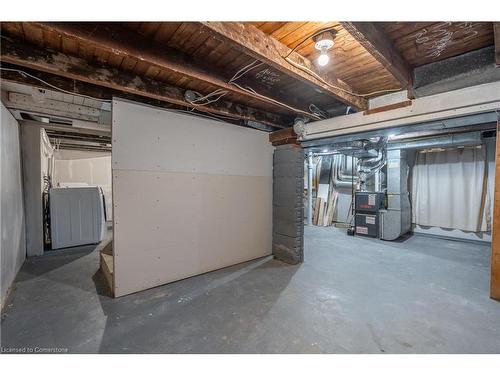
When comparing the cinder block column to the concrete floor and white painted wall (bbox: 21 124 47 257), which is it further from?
white painted wall (bbox: 21 124 47 257)

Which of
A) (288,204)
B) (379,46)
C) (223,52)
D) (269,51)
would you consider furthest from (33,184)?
(379,46)

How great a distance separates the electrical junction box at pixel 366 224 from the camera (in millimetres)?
4906

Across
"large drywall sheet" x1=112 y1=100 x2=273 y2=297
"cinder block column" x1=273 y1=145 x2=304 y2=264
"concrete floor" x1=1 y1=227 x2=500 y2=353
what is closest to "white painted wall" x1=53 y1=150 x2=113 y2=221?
"concrete floor" x1=1 y1=227 x2=500 y2=353

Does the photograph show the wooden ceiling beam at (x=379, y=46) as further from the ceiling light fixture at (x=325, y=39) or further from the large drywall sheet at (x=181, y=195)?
the large drywall sheet at (x=181, y=195)

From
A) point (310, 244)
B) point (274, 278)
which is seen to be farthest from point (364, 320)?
point (310, 244)

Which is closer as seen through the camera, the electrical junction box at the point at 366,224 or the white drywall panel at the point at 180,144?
the white drywall panel at the point at 180,144

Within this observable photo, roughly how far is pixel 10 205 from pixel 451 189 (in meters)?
7.37

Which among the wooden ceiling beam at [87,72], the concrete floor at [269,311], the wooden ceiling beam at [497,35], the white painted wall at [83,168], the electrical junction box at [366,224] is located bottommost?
the concrete floor at [269,311]

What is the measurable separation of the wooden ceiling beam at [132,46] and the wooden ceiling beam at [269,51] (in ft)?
1.95

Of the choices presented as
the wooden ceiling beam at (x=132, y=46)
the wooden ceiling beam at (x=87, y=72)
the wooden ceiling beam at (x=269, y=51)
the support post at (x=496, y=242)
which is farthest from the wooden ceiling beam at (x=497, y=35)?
the wooden ceiling beam at (x=87, y=72)

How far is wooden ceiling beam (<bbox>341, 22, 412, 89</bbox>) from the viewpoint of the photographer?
1.32 metres

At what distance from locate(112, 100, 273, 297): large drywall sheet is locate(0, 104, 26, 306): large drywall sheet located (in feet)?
3.60
